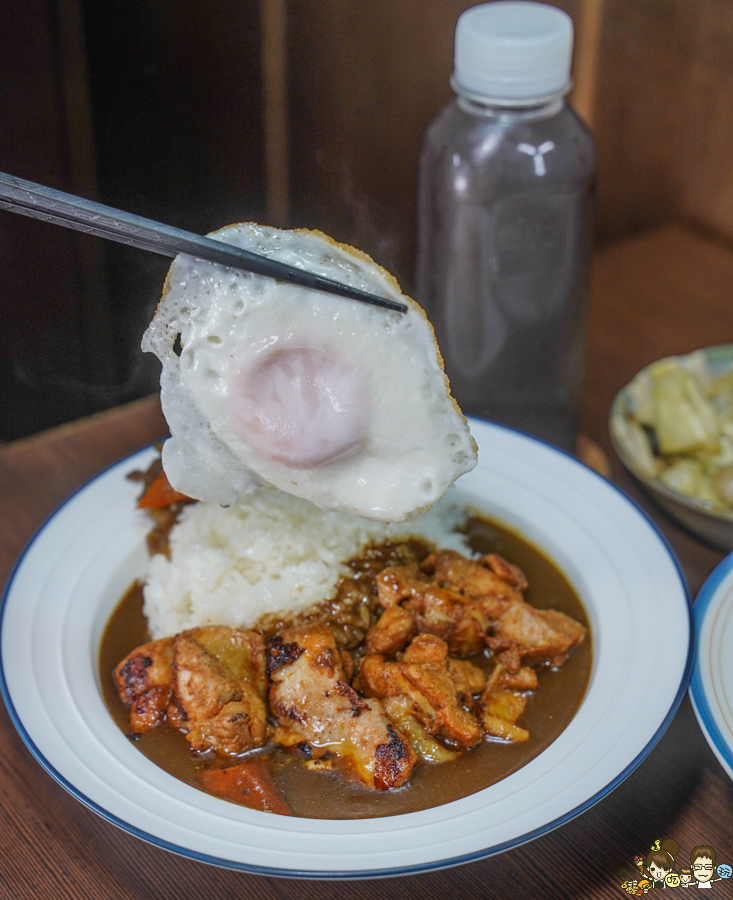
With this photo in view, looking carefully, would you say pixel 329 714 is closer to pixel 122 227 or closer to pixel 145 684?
pixel 145 684

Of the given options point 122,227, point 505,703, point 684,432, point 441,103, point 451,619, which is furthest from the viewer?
point 441,103

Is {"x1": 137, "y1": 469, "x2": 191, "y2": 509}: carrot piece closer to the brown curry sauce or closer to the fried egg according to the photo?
the brown curry sauce

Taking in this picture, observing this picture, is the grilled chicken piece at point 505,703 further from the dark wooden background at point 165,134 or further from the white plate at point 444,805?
the dark wooden background at point 165,134

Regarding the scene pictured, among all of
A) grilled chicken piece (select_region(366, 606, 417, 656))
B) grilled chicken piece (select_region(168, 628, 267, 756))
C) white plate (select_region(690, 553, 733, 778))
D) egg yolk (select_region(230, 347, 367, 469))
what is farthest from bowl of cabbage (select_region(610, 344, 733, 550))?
grilled chicken piece (select_region(168, 628, 267, 756))

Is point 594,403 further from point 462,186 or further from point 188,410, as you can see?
point 188,410

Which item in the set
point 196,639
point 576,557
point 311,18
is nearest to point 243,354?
point 196,639

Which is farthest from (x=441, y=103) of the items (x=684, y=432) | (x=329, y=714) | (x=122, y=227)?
(x=329, y=714)
